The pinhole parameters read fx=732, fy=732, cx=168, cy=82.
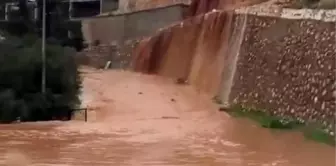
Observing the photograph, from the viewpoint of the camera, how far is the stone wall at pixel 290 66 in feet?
50.9

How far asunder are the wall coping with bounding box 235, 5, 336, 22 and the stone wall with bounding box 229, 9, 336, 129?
23mm

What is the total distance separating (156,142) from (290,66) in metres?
5.08

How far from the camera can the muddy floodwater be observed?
12.1m

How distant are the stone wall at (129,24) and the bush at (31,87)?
19.7 metres

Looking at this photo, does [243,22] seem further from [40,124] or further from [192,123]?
[40,124]

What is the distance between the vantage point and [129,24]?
133ft

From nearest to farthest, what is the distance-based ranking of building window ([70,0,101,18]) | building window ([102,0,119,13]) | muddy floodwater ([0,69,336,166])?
muddy floodwater ([0,69,336,166]), building window ([70,0,101,18]), building window ([102,0,119,13])

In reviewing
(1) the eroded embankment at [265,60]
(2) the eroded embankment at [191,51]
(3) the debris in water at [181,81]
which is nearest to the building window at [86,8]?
(2) the eroded embankment at [191,51]

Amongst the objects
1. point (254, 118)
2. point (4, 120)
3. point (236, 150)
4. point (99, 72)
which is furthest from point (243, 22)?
point (99, 72)

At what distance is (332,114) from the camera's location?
47.8 ft

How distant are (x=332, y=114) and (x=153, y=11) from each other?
25.4 m

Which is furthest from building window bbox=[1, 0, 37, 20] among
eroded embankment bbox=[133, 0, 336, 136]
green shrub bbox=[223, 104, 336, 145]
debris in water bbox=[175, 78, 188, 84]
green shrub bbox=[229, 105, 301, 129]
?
green shrub bbox=[223, 104, 336, 145]

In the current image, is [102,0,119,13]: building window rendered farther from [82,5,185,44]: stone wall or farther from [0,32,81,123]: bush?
[0,32,81,123]: bush

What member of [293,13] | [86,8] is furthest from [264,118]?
[86,8]
